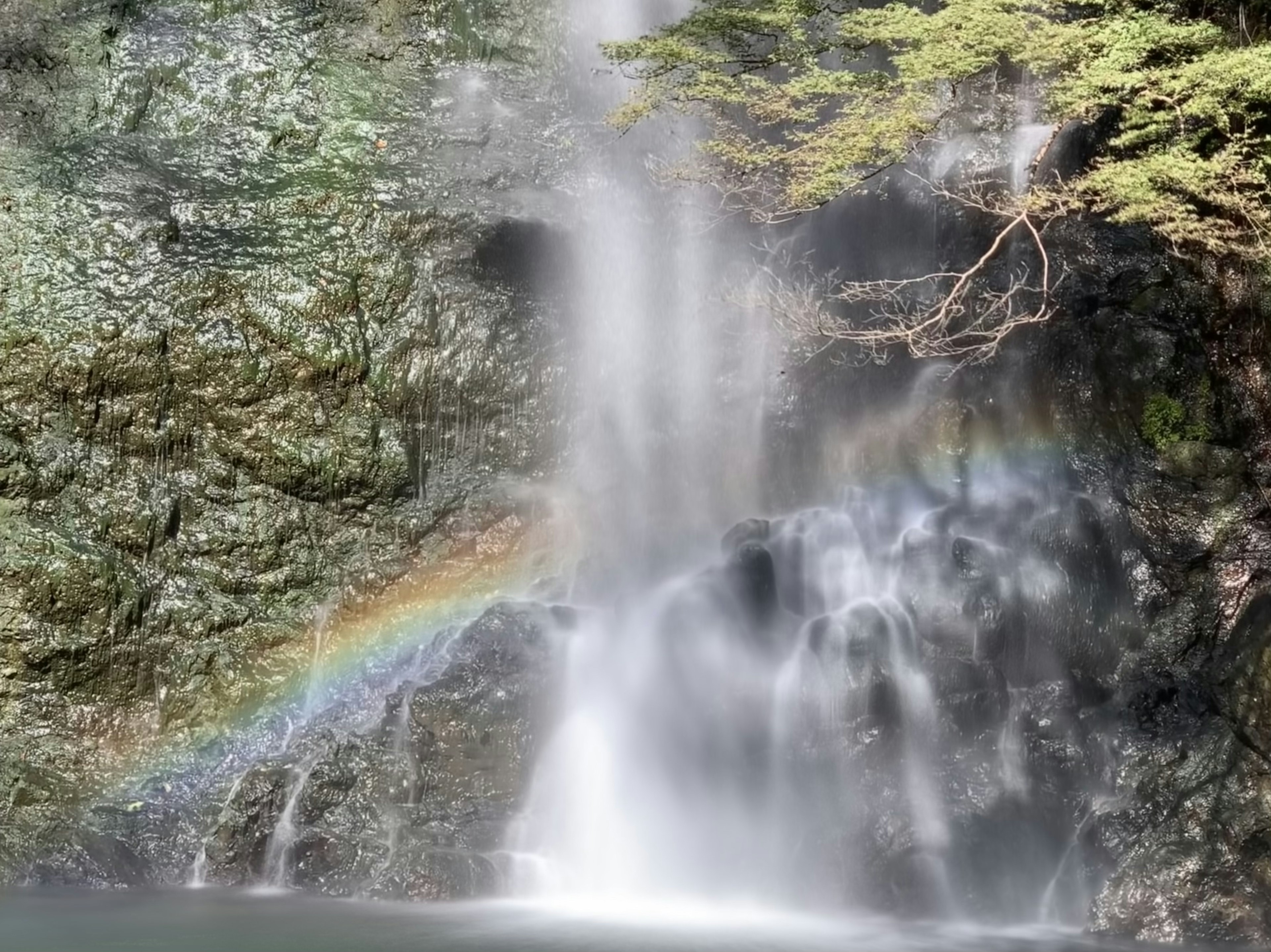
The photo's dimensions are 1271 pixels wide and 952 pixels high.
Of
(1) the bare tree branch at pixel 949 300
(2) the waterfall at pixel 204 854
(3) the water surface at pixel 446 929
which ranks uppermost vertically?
(1) the bare tree branch at pixel 949 300

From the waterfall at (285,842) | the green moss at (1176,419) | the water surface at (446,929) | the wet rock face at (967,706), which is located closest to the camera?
the water surface at (446,929)

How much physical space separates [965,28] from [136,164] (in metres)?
7.98

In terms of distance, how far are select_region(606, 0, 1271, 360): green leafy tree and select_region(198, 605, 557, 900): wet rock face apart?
385 cm

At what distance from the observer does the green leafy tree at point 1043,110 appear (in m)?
8.38

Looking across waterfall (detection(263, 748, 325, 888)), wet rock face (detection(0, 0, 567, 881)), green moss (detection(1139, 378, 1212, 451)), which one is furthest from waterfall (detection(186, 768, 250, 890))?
green moss (detection(1139, 378, 1212, 451))

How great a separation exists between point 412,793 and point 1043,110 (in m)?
8.36

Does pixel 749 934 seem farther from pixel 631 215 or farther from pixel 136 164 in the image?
pixel 136 164

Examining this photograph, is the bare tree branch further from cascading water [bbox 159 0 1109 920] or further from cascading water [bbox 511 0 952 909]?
cascading water [bbox 511 0 952 909]

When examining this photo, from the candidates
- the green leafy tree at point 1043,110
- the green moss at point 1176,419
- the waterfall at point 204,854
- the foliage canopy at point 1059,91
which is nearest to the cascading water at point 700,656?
the green leafy tree at point 1043,110

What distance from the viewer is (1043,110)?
36.4ft

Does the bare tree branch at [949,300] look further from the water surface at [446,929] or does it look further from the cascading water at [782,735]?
the water surface at [446,929]

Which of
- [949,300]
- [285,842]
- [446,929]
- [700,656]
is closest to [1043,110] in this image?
[949,300]

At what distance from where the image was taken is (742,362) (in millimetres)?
12570

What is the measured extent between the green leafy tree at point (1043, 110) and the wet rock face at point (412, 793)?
385 centimetres
